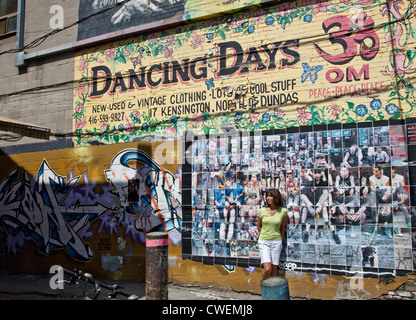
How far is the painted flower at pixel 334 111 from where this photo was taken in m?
5.72

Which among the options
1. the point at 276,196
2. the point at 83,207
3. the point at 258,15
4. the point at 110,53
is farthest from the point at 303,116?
the point at 83,207

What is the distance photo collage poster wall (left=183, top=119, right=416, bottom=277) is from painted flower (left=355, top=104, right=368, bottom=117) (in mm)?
176

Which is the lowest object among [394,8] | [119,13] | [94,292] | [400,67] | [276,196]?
[94,292]

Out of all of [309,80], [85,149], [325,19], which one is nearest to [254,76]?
[309,80]

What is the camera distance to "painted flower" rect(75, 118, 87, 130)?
8.05 meters

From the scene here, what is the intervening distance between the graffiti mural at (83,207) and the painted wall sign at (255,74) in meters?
0.83

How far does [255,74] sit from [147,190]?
9.41 ft

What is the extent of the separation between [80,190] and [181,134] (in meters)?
2.56

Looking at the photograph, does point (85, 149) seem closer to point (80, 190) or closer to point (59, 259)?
point (80, 190)

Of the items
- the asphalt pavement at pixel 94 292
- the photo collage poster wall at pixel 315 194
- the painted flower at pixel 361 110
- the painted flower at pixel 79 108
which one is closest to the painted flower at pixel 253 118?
the photo collage poster wall at pixel 315 194

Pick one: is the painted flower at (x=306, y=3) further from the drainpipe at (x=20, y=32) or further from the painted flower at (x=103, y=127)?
the drainpipe at (x=20, y=32)

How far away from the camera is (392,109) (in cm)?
540
